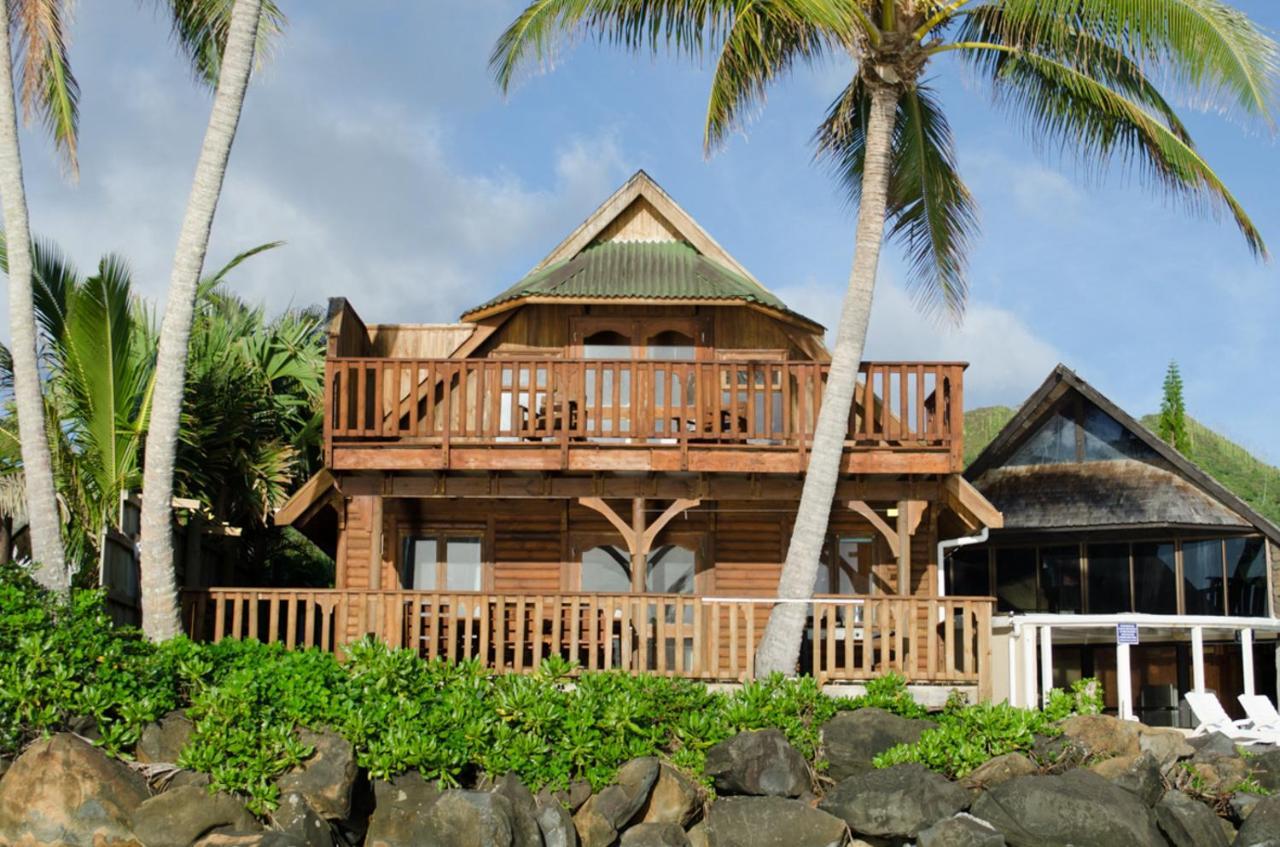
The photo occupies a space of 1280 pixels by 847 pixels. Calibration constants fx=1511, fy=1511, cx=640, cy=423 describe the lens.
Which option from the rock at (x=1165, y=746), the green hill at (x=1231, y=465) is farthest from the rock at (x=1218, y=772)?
the green hill at (x=1231, y=465)

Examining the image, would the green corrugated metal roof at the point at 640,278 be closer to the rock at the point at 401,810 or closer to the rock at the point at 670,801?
the rock at the point at 670,801

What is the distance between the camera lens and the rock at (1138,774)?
50.5 feet

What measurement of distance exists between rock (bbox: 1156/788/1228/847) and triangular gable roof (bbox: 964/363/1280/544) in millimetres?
7616

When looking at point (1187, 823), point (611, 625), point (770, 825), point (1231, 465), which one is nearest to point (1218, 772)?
point (1187, 823)

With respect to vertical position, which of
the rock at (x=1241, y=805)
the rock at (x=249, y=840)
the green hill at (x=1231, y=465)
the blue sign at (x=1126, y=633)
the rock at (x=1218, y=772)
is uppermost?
the green hill at (x=1231, y=465)

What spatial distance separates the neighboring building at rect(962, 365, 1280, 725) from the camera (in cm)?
2206

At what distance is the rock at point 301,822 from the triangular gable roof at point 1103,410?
42.3ft

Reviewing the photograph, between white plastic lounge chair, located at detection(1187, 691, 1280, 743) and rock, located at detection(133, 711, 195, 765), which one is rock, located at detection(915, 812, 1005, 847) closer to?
white plastic lounge chair, located at detection(1187, 691, 1280, 743)

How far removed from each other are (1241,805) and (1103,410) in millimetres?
8461

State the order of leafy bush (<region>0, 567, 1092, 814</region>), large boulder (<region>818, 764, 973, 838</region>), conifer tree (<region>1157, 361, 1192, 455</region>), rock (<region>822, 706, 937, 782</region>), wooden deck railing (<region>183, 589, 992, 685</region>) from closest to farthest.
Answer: leafy bush (<region>0, 567, 1092, 814</region>)
large boulder (<region>818, 764, 973, 838</region>)
rock (<region>822, 706, 937, 782</region>)
wooden deck railing (<region>183, 589, 992, 685</region>)
conifer tree (<region>1157, 361, 1192, 455</region>)

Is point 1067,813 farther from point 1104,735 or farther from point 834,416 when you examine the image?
point 834,416

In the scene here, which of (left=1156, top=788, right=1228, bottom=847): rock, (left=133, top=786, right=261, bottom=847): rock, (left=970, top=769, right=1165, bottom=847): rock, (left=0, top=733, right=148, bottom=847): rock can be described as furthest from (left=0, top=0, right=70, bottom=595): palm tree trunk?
(left=1156, top=788, right=1228, bottom=847): rock

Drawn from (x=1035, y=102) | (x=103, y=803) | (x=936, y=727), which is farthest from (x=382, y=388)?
(x=1035, y=102)

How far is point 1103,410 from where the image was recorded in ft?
75.0
